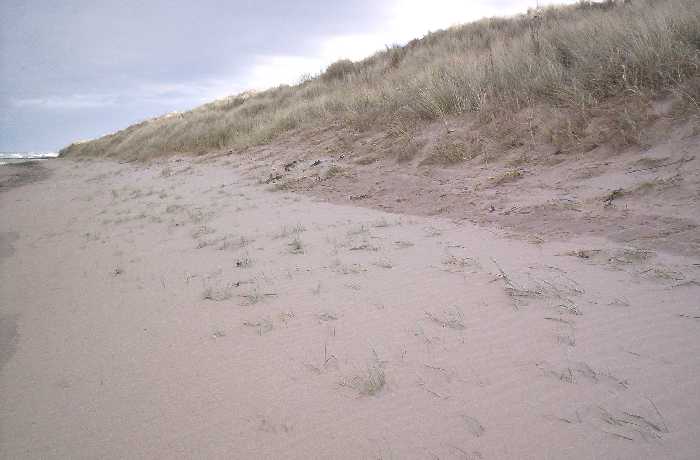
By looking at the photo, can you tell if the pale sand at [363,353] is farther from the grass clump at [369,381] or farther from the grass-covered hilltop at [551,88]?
the grass-covered hilltop at [551,88]

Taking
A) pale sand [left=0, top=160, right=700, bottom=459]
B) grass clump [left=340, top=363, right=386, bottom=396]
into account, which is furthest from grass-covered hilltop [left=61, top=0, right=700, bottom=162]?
grass clump [left=340, top=363, right=386, bottom=396]

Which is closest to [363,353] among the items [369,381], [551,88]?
[369,381]

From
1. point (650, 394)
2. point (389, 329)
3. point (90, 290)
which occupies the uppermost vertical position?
point (90, 290)

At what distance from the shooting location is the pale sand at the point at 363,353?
1.39 meters

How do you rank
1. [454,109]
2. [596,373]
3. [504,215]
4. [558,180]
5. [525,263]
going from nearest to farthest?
[596,373], [525,263], [504,215], [558,180], [454,109]

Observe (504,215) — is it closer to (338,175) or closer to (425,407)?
(425,407)

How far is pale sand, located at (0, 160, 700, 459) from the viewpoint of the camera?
1389mm

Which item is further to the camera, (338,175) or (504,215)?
(338,175)

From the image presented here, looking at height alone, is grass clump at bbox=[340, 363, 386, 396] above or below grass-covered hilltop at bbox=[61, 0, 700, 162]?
below

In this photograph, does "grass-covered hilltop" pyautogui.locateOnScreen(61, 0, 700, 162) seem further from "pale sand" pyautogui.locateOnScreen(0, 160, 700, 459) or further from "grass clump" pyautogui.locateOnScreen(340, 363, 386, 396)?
"grass clump" pyautogui.locateOnScreen(340, 363, 386, 396)

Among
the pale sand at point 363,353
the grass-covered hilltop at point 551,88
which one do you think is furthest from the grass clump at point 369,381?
the grass-covered hilltop at point 551,88

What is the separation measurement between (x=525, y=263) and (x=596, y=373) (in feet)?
4.04

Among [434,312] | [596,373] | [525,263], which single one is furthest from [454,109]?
[596,373]

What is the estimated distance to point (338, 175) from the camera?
6773 millimetres
